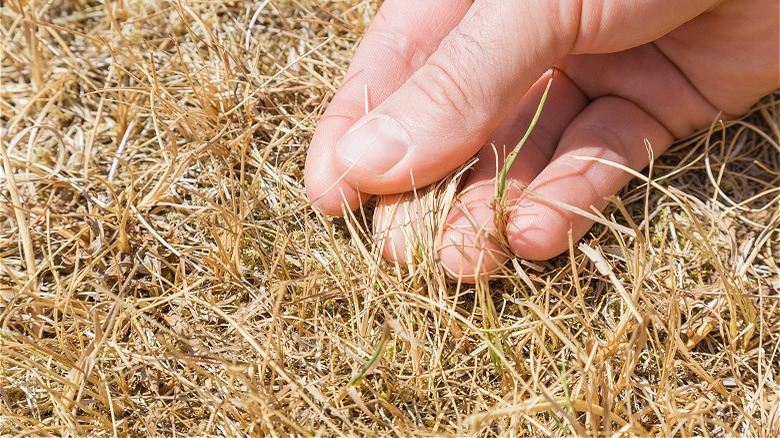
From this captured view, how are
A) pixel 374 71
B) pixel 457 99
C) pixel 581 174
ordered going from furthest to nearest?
pixel 374 71 < pixel 581 174 < pixel 457 99

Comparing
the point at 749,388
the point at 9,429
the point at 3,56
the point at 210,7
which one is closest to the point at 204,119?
the point at 210,7

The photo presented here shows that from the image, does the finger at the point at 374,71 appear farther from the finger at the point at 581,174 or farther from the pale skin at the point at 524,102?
the finger at the point at 581,174

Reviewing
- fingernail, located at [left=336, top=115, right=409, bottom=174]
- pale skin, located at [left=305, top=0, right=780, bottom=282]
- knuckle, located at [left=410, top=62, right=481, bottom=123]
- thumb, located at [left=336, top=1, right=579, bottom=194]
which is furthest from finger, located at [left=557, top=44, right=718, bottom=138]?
fingernail, located at [left=336, top=115, right=409, bottom=174]

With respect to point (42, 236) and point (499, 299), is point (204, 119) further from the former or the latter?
point (499, 299)

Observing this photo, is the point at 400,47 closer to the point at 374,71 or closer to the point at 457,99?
the point at 374,71

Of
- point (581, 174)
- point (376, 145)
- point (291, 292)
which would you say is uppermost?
point (376, 145)

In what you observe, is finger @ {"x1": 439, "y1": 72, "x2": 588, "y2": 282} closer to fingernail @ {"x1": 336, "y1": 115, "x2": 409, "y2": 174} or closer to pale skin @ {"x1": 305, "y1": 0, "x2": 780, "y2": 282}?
pale skin @ {"x1": 305, "y1": 0, "x2": 780, "y2": 282}

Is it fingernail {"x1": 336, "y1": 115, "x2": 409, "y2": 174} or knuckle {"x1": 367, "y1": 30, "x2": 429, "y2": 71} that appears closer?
fingernail {"x1": 336, "y1": 115, "x2": 409, "y2": 174}

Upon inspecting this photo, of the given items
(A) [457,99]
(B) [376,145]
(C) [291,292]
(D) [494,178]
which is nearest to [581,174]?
(D) [494,178]

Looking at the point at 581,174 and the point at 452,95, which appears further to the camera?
the point at 581,174
